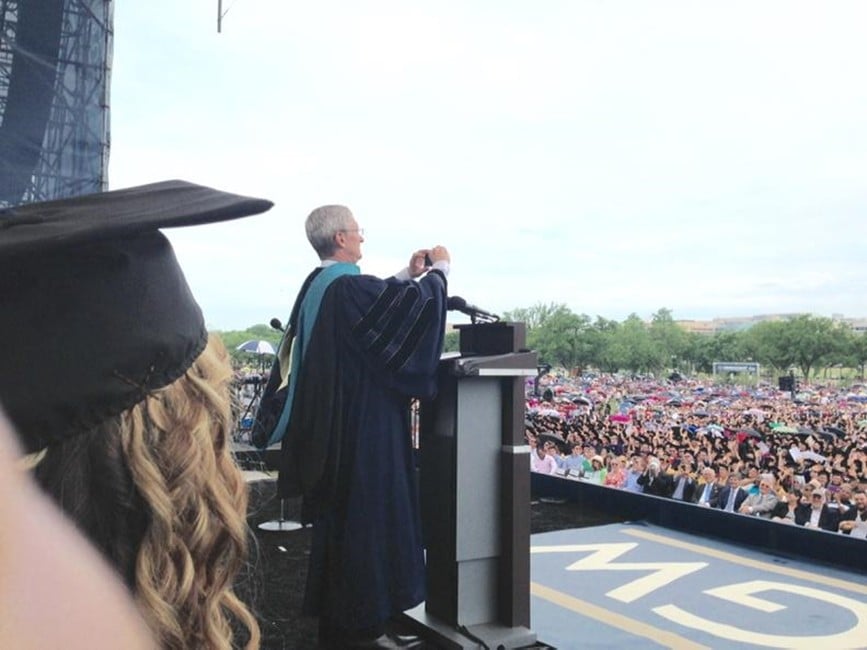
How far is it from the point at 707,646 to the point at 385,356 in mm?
2062

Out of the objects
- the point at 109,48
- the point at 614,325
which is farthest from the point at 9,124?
the point at 614,325

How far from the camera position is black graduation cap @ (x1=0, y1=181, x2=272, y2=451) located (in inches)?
24.3

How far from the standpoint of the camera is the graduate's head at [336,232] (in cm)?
353

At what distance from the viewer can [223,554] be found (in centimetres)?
79

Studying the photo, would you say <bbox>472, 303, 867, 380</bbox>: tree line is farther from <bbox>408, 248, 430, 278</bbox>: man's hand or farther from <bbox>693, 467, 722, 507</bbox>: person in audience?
<bbox>408, 248, 430, 278</bbox>: man's hand

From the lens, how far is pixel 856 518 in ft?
28.3

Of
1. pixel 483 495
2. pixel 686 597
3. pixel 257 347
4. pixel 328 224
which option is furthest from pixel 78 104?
pixel 686 597

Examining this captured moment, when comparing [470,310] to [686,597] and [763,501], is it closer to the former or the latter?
[686,597]

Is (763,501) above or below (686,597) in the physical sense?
below

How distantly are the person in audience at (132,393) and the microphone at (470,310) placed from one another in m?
2.74

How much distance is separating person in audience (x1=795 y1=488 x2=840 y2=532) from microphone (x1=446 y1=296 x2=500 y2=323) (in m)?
6.80

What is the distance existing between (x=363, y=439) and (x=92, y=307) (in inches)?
107

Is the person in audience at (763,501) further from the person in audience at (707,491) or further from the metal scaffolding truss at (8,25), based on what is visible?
the metal scaffolding truss at (8,25)

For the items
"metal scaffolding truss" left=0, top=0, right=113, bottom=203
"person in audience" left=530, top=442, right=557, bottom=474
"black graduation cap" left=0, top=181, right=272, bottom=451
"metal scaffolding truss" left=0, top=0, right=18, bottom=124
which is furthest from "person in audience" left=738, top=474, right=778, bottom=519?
"metal scaffolding truss" left=0, top=0, right=18, bottom=124
